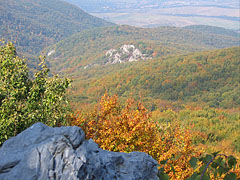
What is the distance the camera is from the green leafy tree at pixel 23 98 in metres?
13.0

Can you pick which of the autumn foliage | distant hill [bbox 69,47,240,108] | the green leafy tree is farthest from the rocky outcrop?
distant hill [bbox 69,47,240,108]

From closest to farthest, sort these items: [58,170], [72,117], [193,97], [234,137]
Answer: [58,170], [72,117], [234,137], [193,97]

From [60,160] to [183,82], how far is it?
118m

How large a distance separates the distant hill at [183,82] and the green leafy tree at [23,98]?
272 ft

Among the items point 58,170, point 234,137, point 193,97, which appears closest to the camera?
point 58,170

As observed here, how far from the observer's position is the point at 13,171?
666 cm

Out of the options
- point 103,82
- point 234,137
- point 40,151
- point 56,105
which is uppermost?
point 40,151

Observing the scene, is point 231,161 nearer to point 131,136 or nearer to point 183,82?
point 131,136

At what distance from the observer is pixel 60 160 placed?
6574 mm

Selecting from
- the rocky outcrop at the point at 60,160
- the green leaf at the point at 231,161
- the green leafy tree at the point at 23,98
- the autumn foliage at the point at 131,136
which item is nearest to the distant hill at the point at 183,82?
the autumn foliage at the point at 131,136

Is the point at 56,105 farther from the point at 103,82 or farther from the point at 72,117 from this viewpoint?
the point at 103,82

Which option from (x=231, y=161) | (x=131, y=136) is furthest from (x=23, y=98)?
(x=231, y=161)

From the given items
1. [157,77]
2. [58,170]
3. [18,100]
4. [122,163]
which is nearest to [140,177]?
[122,163]

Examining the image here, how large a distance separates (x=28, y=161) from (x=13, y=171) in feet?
1.64
